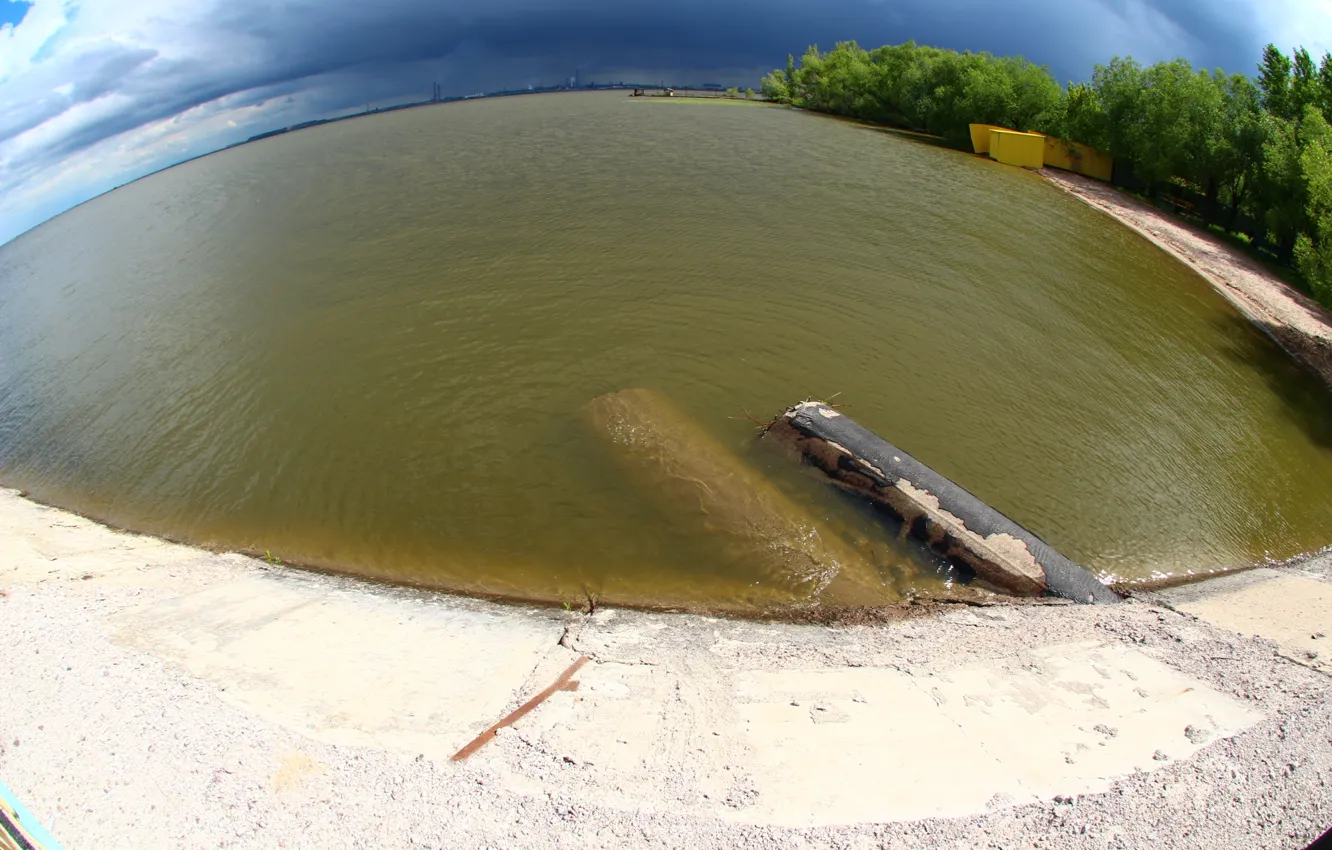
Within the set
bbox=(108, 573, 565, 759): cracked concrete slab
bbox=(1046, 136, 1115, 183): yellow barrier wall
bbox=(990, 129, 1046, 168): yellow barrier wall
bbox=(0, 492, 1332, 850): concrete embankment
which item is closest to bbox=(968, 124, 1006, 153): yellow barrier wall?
bbox=(990, 129, 1046, 168): yellow barrier wall

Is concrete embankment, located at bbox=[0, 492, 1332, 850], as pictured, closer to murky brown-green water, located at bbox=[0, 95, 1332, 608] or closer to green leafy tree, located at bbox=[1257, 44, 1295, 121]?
murky brown-green water, located at bbox=[0, 95, 1332, 608]

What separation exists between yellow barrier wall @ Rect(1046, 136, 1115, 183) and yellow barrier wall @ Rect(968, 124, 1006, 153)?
3.41 m

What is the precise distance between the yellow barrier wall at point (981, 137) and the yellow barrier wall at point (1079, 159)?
3.41 meters

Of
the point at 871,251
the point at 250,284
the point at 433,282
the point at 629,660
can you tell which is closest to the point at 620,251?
the point at 433,282

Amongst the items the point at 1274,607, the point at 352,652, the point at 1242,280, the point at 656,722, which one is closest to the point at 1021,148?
the point at 1242,280

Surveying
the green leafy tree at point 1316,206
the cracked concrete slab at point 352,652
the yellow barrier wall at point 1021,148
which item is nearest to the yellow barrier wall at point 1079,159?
the yellow barrier wall at point 1021,148

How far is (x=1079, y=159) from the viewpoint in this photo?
104ft

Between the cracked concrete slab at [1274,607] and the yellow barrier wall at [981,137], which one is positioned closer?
the cracked concrete slab at [1274,607]

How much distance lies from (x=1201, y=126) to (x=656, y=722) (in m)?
31.7

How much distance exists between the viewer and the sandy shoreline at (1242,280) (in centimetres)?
1634

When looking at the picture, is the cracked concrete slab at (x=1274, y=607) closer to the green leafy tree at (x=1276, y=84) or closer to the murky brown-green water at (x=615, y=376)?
the murky brown-green water at (x=615, y=376)

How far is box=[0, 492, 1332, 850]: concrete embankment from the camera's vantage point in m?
5.57

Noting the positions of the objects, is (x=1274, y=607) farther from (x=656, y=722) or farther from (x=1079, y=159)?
(x=1079, y=159)

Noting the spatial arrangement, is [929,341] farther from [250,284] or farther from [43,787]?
[250,284]
